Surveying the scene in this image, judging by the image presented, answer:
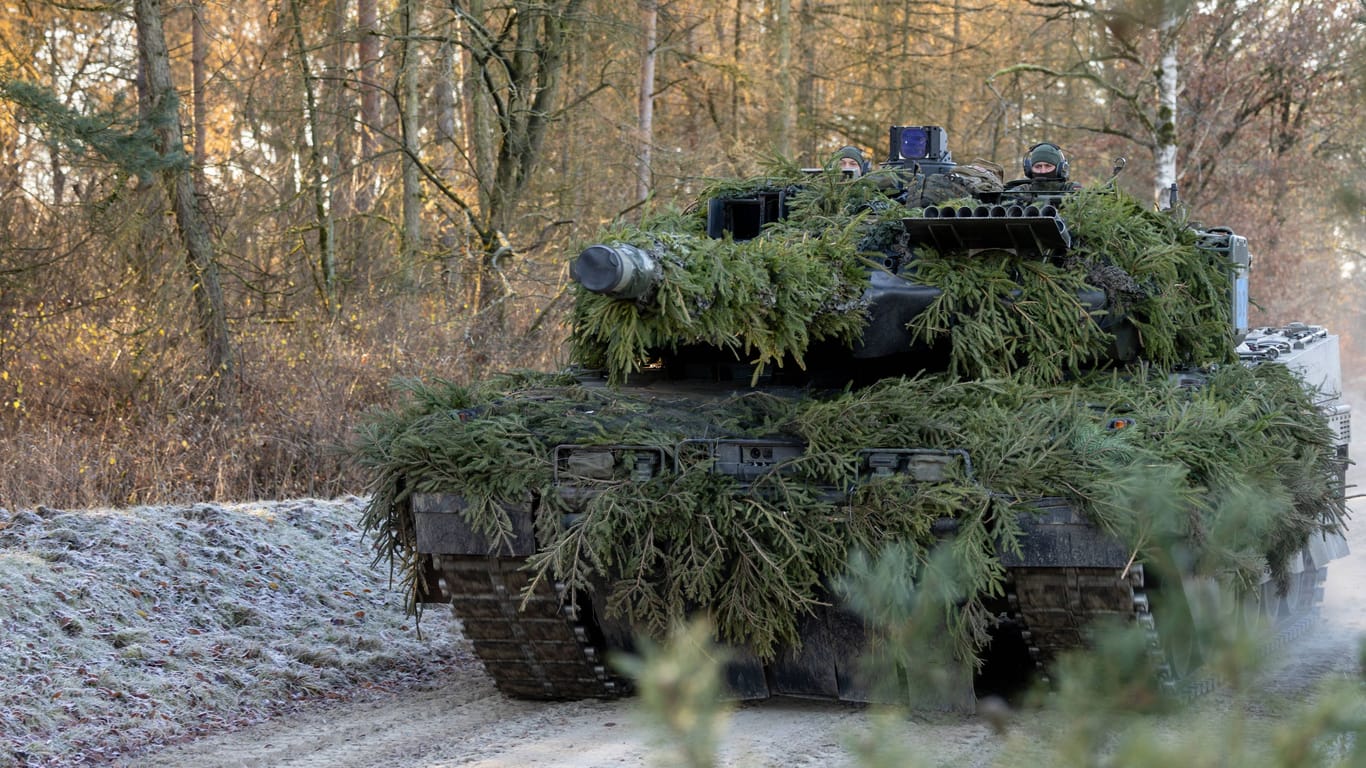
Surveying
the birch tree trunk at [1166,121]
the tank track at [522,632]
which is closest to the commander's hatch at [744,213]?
the tank track at [522,632]

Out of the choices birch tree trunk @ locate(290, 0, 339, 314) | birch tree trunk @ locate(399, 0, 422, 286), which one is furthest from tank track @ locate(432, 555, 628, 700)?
birch tree trunk @ locate(399, 0, 422, 286)

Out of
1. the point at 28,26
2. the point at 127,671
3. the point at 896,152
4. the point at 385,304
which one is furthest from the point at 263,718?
the point at 28,26

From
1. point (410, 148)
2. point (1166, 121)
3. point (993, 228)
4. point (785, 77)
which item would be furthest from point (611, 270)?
point (785, 77)

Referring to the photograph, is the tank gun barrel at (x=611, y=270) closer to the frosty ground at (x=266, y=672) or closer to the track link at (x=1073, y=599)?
the frosty ground at (x=266, y=672)

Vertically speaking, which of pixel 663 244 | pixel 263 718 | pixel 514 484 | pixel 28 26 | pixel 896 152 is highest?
pixel 28 26

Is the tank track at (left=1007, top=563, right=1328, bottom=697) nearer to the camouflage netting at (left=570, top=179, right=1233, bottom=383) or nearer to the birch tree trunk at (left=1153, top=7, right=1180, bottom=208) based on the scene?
the camouflage netting at (left=570, top=179, right=1233, bottom=383)

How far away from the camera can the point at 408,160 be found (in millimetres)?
17359

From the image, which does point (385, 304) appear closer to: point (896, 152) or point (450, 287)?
point (450, 287)

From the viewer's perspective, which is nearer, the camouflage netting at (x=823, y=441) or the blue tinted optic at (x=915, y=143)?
the camouflage netting at (x=823, y=441)

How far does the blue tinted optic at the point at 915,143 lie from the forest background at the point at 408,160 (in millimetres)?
873

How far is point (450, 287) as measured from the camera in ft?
55.1

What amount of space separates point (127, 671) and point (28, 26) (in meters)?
12.3

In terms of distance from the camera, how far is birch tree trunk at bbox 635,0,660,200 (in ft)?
66.2

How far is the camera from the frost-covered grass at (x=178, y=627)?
6.80 meters
